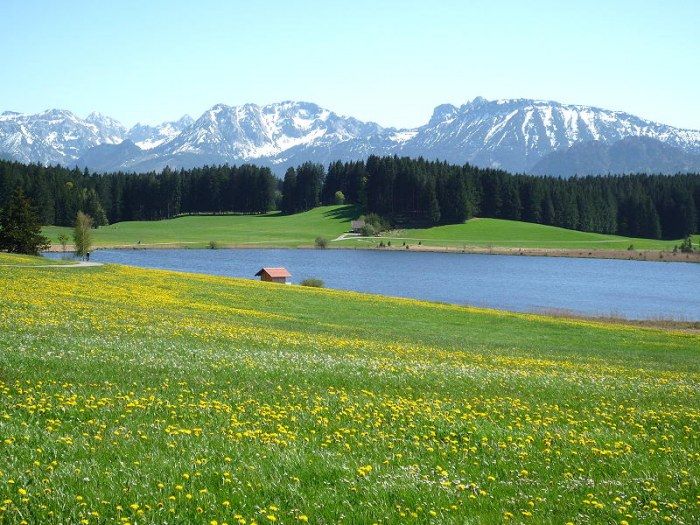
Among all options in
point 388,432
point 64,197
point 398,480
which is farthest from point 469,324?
point 64,197

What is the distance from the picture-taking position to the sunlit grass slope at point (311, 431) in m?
8.89

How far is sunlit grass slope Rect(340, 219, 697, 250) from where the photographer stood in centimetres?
16788

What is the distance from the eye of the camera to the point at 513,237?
577 feet

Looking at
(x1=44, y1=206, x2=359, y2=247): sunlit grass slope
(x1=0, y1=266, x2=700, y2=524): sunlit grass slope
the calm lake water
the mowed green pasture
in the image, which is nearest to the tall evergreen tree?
the calm lake water

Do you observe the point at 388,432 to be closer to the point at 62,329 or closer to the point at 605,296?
the point at 62,329

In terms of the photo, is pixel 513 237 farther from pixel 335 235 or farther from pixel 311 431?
pixel 311 431

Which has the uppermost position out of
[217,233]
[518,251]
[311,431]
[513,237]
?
[513,237]

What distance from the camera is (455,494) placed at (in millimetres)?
9617

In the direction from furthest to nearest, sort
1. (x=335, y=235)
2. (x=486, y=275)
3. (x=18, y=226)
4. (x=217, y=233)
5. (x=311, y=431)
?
(x=217, y=233)
(x=335, y=235)
(x=486, y=275)
(x=18, y=226)
(x=311, y=431)

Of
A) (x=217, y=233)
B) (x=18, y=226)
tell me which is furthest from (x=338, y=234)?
(x=18, y=226)

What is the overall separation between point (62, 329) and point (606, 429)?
1707 cm

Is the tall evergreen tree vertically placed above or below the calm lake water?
above

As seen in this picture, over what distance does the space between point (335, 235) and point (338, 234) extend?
1.94 m

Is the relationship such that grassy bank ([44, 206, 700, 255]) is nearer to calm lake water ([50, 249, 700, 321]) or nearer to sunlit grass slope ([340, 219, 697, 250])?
sunlit grass slope ([340, 219, 697, 250])
